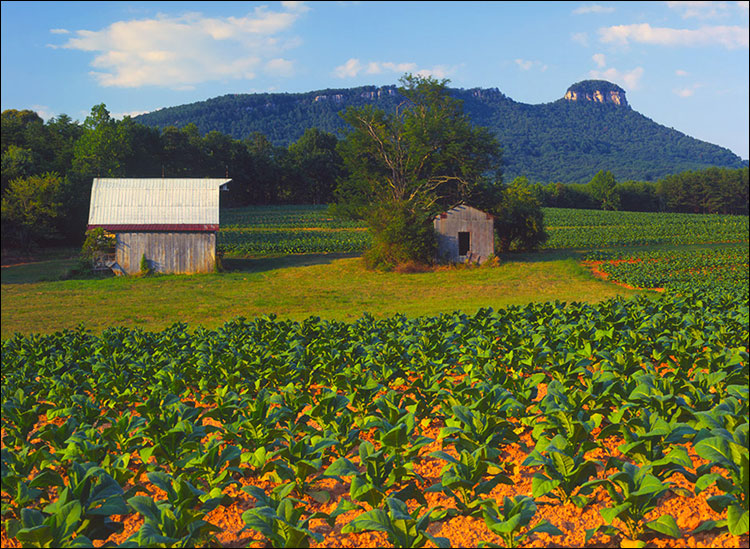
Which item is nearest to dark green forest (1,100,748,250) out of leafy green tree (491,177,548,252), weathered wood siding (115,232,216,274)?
weathered wood siding (115,232,216,274)

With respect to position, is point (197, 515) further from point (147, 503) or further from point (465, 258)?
point (465, 258)

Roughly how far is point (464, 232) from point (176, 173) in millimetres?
55361

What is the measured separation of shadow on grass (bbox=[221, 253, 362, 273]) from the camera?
104ft

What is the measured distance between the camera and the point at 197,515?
4383 millimetres

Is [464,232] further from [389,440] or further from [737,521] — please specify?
[737,521]

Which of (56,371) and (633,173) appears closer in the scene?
(56,371)

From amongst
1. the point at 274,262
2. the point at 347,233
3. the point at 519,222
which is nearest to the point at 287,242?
the point at 274,262

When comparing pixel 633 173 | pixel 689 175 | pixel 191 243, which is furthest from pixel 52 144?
pixel 633 173

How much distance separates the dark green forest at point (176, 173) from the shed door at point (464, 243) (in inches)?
191

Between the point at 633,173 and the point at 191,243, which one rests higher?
the point at 633,173

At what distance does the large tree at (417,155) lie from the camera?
33.3 m

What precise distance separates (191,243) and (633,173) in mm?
197520

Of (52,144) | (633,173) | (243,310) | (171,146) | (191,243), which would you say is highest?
(633,173)

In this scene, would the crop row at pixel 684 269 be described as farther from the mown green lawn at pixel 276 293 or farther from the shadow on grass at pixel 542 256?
the mown green lawn at pixel 276 293
